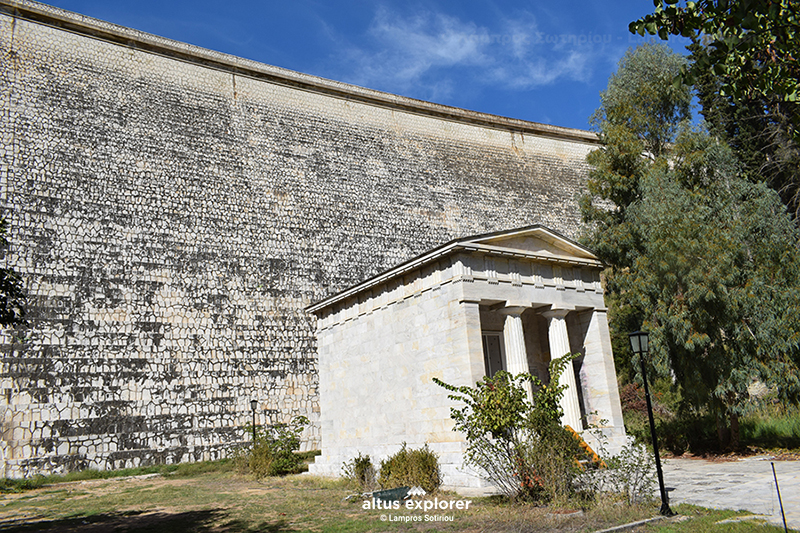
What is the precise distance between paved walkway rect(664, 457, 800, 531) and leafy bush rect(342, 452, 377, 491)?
5.40 meters

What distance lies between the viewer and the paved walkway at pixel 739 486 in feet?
23.2

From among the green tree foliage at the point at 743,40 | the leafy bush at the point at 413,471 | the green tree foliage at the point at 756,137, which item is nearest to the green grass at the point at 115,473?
the leafy bush at the point at 413,471

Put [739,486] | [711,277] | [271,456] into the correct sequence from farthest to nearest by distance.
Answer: [271,456] < [711,277] < [739,486]

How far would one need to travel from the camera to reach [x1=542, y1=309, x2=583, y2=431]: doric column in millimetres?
11562

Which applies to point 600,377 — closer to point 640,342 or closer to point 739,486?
point 739,486

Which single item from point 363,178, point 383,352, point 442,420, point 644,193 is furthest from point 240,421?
point 644,193

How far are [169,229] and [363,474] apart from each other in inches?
415

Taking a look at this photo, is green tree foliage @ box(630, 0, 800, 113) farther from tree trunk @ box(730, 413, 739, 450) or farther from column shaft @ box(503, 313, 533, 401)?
tree trunk @ box(730, 413, 739, 450)

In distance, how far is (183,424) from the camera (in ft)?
50.4

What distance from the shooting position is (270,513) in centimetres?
843

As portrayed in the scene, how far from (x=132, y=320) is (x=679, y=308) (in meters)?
15.3

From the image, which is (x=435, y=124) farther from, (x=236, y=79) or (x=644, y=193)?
(x=644, y=193)

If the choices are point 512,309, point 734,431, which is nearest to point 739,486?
point 512,309

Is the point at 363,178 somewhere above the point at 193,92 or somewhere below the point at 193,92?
below
